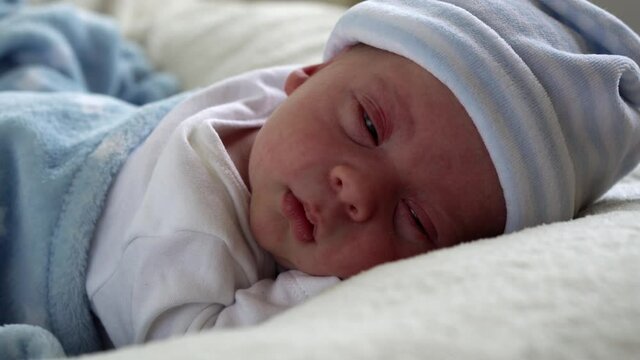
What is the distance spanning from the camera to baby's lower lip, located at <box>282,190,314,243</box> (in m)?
0.78

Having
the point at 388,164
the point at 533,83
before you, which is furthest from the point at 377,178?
the point at 533,83

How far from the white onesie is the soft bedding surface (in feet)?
0.73

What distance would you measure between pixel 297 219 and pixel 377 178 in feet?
0.29

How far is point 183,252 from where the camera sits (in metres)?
0.80

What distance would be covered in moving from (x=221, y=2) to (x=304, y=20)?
347 millimetres

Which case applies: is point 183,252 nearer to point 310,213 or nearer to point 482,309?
point 310,213

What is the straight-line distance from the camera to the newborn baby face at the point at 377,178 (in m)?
0.75

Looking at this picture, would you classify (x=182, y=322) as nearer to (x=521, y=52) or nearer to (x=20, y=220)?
(x=20, y=220)

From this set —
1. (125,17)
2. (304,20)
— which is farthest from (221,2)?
(304,20)

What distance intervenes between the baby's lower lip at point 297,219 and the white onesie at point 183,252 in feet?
0.14

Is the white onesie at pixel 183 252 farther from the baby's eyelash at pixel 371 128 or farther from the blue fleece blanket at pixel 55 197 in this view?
the baby's eyelash at pixel 371 128

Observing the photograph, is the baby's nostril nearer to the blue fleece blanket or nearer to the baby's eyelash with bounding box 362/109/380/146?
the baby's eyelash with bounding box 362/109/380/146

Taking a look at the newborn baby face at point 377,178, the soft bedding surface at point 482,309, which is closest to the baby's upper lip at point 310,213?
the newborn baby face at point 377,178

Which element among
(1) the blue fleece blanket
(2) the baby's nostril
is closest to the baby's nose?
(2) the baby's nostril
